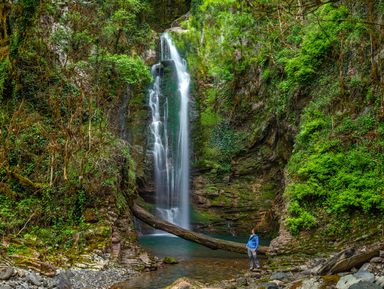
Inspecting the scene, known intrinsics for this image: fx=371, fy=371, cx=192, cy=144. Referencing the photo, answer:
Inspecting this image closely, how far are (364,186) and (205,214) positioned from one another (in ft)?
35.6

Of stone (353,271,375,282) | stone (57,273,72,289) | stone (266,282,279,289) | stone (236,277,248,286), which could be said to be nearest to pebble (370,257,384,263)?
stone (353,271,375,282)

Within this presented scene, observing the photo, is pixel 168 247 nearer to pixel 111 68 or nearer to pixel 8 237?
pixel 8 237

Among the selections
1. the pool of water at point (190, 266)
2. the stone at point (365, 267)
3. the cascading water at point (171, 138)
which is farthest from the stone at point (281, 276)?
the cascading water at point (171, 138)

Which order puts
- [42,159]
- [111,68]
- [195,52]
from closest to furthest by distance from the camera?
1. [42,159]
2. [111,68]
3. [195,52]

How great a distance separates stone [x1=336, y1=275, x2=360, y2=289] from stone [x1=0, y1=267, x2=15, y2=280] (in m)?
6.90

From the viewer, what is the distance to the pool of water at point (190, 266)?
33.6ft

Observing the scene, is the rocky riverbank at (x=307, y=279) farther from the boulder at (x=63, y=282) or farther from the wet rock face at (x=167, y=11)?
the wet rock face at (x=167, y=11)

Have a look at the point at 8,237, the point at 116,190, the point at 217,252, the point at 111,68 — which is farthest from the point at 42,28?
the point at 217,252

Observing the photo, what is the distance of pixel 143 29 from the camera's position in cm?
2153

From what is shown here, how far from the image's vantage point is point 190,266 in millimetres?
12250

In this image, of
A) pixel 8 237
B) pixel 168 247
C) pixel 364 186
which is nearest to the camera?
→ pixel 8 237

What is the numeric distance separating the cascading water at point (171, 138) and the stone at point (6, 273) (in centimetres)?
1260

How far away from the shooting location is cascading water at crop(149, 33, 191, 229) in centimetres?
2178

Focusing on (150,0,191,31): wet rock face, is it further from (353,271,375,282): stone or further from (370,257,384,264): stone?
(353,271,375,282): stone
